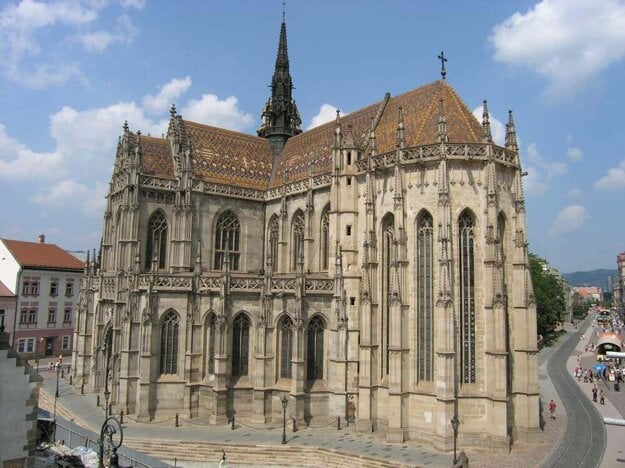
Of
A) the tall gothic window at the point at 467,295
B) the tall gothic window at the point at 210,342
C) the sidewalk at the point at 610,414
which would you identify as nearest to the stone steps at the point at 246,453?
the tall gothic window at the point at 210,342

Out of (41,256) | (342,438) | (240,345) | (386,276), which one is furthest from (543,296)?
(41,256)

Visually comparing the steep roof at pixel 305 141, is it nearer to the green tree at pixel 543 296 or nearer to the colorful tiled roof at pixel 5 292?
the colorful tiled roof at pixel 5 292

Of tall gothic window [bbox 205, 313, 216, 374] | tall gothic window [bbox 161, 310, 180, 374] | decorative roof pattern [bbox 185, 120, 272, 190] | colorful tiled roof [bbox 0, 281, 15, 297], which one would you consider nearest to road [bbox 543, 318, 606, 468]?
tall gothic window [bbox 205, 313, 216, 374]

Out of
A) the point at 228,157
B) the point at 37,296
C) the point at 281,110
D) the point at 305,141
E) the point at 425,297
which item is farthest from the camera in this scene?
the point at 37,296

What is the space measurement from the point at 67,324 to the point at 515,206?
49.9 metres

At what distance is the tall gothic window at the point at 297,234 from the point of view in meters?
38.8

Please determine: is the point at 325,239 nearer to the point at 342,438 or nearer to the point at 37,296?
the point at 342,438

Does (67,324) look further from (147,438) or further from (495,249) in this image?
(495,249)

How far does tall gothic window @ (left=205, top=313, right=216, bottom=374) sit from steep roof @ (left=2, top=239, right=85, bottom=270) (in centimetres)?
3260

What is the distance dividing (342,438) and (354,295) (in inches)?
316

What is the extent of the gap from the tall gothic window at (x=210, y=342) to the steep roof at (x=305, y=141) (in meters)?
12.1

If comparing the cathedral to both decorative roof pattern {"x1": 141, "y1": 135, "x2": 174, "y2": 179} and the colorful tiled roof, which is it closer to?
decorative roof pattern {"x1": 141, "y1": 135, "x2": 174, "y2": 179}

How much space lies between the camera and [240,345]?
107 ft

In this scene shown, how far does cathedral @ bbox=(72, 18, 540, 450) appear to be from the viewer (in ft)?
91.4
